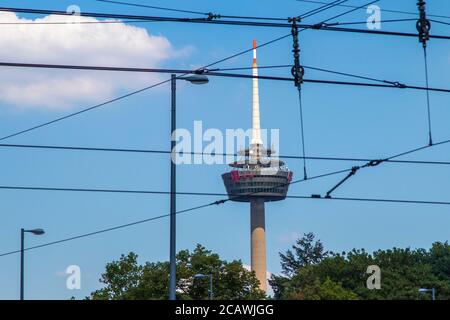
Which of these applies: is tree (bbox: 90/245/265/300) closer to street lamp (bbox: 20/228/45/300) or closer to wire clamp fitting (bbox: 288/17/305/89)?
street lamp (bbox: 20/228/45/300)

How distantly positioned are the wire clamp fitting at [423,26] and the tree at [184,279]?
79.5 m

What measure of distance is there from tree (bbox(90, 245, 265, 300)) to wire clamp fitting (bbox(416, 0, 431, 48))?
79.5 m

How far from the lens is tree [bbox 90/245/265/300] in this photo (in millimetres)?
108312

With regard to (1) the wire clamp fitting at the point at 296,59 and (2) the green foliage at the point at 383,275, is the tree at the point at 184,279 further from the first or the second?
(1) the wire clamp fitting at the point at 296,59

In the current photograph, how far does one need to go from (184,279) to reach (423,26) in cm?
8479

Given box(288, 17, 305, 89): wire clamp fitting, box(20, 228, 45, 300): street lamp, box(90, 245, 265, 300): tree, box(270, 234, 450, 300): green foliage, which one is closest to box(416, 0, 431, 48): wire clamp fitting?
box(288, 17, 305, 89): wire clamp fitting

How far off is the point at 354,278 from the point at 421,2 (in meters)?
131

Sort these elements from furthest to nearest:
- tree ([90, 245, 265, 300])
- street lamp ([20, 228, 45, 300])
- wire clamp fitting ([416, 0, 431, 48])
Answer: tree ([90, 245, 265, 300]), street lamp ([20, 228, 45, 300]), wire clamp fitting ([416, 0, 431, 48])

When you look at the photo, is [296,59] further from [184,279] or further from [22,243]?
[184,279]

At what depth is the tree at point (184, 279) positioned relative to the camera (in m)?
108

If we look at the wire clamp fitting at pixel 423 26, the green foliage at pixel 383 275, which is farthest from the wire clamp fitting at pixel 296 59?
the green foliage at pixel 383 275

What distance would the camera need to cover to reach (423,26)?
28672 millimetres
